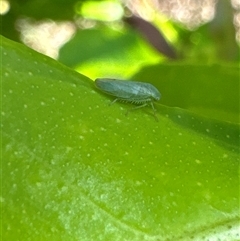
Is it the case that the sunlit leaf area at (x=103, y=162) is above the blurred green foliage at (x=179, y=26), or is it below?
above

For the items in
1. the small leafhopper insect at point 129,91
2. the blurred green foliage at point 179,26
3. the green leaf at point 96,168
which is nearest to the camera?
the green leaf at point 96,168

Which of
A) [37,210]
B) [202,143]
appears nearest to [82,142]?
[37,210]

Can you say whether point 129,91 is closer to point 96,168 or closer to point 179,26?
point 96,168

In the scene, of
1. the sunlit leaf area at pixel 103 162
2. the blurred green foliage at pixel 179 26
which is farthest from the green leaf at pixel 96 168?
the blurred green foliage at pixel 179 26

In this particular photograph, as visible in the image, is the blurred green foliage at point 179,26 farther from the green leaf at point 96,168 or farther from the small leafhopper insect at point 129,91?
the green leaf at point 96,168

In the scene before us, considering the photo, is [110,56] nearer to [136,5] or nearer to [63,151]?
[136,5]

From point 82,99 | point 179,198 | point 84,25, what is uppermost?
point 82,99

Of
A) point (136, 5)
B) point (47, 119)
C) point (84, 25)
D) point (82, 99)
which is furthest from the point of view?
point (136, 5)

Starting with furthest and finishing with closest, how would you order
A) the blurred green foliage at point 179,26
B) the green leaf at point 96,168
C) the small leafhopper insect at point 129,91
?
1. the blurred green foliage at point 179,26
2. the small leafhopper insect at point 129,91
3. the green leaf at point 96,168
